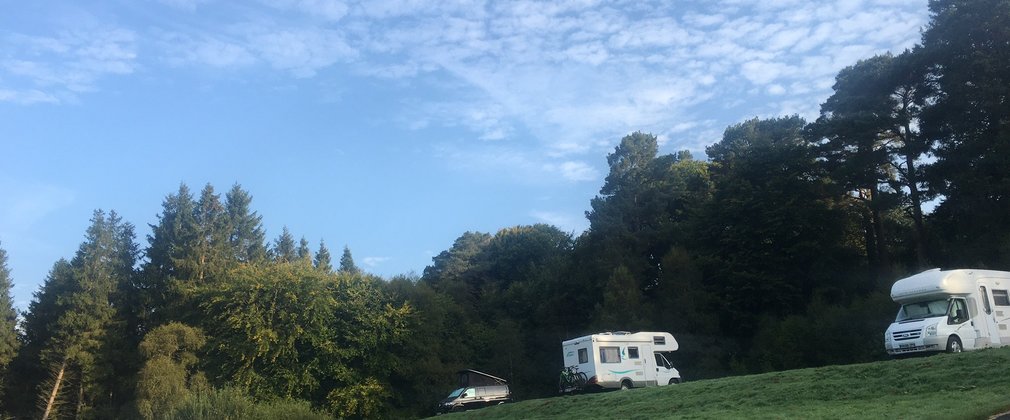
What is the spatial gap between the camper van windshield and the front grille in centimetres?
88

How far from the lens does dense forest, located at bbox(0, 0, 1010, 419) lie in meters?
35.2

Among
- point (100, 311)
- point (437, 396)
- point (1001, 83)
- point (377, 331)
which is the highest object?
point (1001, 83)

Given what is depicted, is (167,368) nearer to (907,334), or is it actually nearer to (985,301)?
(907,334)

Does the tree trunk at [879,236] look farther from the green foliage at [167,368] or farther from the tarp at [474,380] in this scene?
the green foliage at [167,368]

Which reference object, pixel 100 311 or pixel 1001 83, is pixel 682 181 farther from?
pixel 100 311

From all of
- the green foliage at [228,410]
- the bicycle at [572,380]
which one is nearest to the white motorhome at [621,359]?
the bicycle at [572,380]

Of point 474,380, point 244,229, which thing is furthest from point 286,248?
point 474,380

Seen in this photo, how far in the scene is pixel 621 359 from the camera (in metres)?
30.8

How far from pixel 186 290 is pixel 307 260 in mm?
9991

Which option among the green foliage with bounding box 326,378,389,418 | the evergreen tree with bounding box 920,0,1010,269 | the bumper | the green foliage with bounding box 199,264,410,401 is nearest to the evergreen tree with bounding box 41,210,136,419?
the green foliage with bounding box 199,264,410,401

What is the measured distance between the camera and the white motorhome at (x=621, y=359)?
30156 mm

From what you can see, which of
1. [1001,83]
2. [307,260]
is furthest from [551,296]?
[1001,83]

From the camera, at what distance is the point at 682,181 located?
5741 cm

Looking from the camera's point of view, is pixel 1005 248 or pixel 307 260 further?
pixel 307 260
